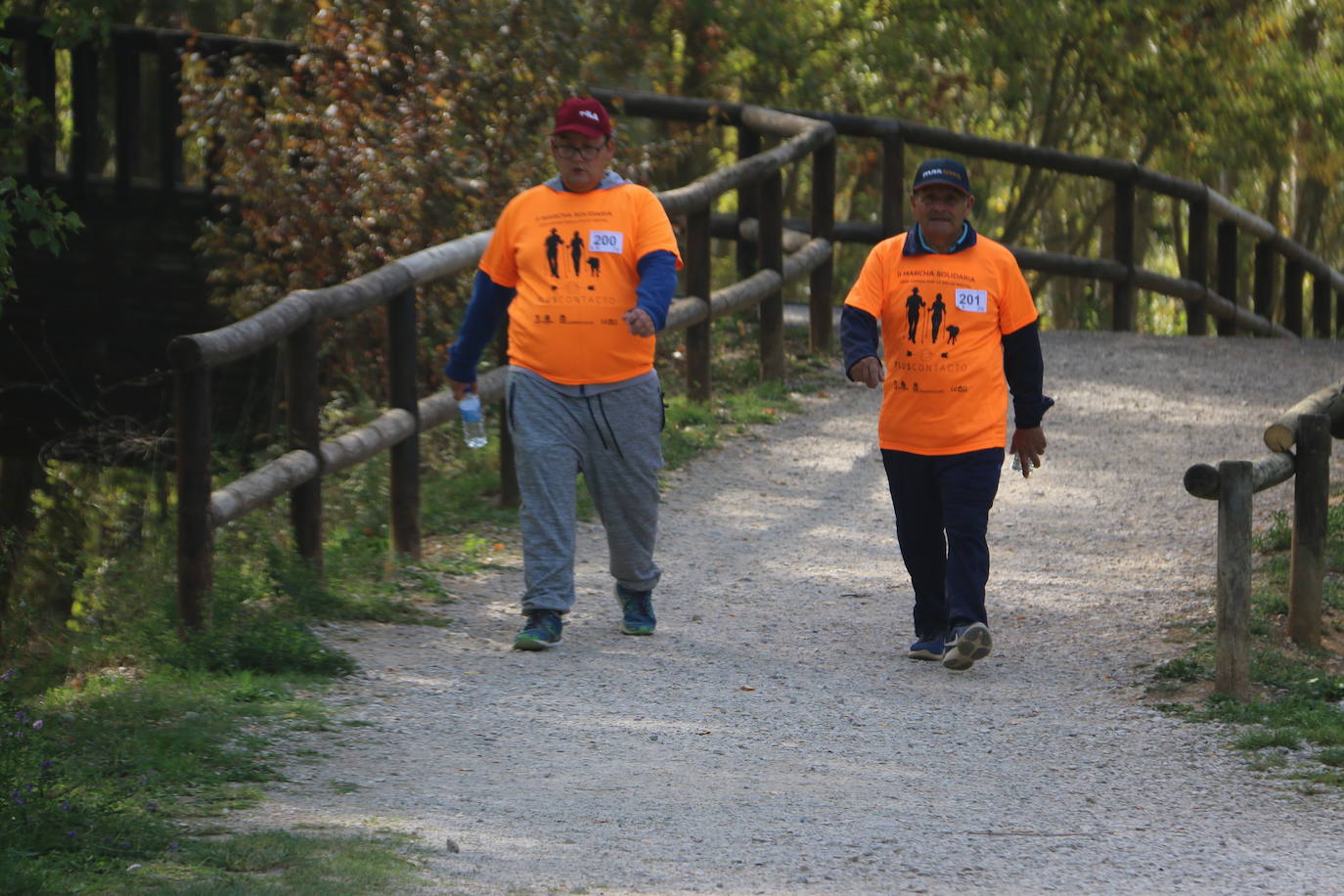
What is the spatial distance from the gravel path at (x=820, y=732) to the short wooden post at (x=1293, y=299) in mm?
7825

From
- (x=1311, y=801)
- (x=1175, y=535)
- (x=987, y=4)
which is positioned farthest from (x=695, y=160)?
(x=1311, y=801)

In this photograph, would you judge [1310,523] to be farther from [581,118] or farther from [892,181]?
[892,181]

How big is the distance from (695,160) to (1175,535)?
8588mm

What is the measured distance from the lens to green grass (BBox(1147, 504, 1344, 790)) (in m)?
5.14

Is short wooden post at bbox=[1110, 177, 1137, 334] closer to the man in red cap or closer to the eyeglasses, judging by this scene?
the man in red cap

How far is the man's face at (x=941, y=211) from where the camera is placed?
19.5ft

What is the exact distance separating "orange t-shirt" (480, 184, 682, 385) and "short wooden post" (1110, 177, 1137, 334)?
330 inches

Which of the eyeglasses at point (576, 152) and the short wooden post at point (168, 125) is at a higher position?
the short wooden post at point (168, 125)

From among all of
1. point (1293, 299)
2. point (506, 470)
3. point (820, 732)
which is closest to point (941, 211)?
point (820, 732)

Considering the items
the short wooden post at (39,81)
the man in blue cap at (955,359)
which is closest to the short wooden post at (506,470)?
the man in blue cap at (955,359)

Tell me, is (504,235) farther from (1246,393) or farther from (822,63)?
(822,63)

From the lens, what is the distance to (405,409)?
745 cm

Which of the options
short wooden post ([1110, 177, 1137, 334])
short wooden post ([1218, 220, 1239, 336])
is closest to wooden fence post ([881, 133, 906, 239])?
short wooden post ([1110, 177, 1137, 334])

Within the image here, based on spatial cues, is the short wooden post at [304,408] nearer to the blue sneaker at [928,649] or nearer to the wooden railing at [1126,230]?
the blue sneaker at [928,649]
